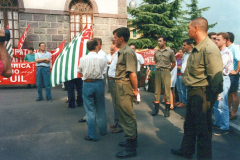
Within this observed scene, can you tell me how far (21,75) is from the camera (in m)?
10.6

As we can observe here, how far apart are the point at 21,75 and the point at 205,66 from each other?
32.0ft

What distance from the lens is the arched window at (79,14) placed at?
11.8 m

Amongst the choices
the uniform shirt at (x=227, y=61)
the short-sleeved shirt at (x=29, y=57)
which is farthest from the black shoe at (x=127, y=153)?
the short-sleeved shirt at (x=29, y=57)

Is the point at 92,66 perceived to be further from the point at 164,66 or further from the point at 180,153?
the point at 164,66

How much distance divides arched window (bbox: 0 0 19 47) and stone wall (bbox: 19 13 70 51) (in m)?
0.33

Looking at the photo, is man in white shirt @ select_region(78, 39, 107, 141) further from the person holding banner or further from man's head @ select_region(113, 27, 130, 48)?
the person holding banner

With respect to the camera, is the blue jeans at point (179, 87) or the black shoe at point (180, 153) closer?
the black shoe at point (180, 153)

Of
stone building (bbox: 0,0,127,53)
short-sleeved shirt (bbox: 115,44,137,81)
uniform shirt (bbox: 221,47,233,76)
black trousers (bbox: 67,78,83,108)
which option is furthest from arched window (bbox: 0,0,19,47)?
uniform shirt (bbox: 221,47,233,76)

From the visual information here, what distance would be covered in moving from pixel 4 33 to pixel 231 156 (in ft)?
12.2

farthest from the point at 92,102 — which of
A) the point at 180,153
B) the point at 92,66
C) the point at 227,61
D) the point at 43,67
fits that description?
the point at 43,67

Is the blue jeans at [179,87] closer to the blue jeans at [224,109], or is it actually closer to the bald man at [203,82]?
the blue jeans at [224,109]

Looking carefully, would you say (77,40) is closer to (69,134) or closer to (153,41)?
(69,134)

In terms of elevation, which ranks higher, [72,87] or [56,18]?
[56,18]

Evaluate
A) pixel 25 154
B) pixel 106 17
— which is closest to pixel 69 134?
pixel 25 154
